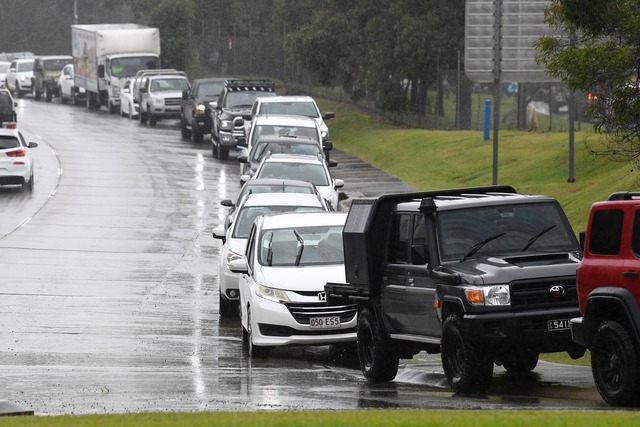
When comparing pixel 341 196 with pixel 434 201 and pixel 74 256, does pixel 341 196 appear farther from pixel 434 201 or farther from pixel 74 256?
pixel 434 201

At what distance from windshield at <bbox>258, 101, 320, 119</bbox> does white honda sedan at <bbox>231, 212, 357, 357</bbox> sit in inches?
846

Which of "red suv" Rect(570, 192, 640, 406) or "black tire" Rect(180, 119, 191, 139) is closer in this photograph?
"red suv" Rect(570, 192, 640, 406)

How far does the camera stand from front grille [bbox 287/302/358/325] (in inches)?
613

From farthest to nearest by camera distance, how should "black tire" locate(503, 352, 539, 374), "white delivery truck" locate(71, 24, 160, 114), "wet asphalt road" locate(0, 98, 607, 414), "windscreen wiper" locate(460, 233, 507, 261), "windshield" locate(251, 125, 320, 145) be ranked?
"white delivery truck" locate(71, 24, 160, 114) → "windshield" locate(251, 125, 320, 145) → "black tire" locate(503, 352, 539, 374) → "windscreen wiper" locate(460, 233, 507, 261) → "wet asphalt road" locate(0, 98, 607, 414)

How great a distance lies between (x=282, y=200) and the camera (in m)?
21.6

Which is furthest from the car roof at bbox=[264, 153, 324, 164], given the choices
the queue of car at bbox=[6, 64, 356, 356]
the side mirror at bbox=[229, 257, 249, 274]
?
the side mirror at bbox=[229, 257, 249, 274]

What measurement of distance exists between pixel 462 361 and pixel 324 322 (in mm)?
3444

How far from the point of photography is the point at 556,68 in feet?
54.7

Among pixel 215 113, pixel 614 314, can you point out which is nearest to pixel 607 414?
pixel 614 314

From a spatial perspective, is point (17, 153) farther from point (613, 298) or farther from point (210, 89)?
point (613, 298)

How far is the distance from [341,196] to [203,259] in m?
6.48

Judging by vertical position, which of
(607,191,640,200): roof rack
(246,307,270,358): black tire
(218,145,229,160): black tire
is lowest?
(218,145,229,160): black tire

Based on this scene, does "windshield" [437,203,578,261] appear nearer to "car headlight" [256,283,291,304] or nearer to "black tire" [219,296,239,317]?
"car headlight" [256,283,291,304]

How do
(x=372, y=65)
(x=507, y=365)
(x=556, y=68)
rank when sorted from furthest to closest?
(x=372, y=65) → (x=556, y=68) → (x=507, y=365)
